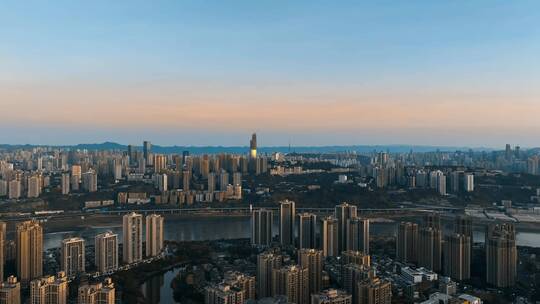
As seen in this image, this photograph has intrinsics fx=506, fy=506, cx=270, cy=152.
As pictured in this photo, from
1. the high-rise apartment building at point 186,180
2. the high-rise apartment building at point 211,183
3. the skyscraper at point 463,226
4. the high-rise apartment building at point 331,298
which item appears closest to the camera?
the high-rise apartment building at point 331,298

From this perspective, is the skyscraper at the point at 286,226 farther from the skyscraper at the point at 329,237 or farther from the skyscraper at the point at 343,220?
the skyscraper at the point at 329,237

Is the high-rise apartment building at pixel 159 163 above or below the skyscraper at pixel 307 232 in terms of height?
above

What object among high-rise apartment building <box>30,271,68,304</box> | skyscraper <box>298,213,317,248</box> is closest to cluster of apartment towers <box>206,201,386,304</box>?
skyscraper <box>298,213,317,248</box>

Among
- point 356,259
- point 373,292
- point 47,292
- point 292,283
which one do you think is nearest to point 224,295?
point 292,283

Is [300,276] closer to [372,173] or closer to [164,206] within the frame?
[164,206]

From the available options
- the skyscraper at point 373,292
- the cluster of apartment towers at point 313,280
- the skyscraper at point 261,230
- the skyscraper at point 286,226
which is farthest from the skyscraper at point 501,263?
the skyscraper at point 261,230

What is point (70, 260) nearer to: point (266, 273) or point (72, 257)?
point (72, 257)

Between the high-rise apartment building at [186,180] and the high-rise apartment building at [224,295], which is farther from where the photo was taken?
the high-rise apartment building at [186,180]
